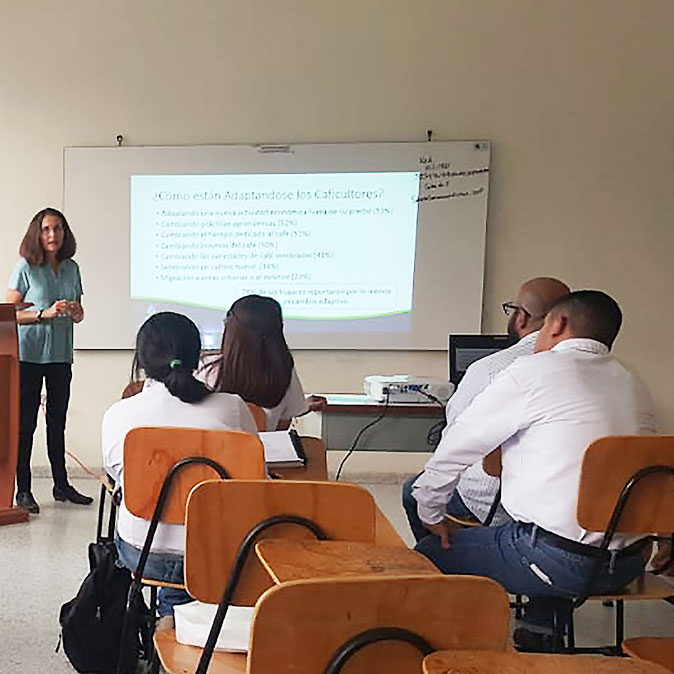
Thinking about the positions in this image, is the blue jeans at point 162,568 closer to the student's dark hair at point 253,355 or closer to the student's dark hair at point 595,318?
the student's dark hair at point 253,355

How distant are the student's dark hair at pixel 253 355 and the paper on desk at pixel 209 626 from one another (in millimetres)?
975

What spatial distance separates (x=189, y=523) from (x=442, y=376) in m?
3.66

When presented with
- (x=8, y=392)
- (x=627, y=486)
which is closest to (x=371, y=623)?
(x=627, y=486)

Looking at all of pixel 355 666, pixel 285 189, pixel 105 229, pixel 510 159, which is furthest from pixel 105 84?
pixel 355 666

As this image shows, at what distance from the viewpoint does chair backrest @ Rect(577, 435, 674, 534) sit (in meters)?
1.85

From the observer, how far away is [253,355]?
2701 mm

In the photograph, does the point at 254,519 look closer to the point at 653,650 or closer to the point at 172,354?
the point at 172,354

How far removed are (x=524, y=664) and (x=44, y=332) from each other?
12.4ft

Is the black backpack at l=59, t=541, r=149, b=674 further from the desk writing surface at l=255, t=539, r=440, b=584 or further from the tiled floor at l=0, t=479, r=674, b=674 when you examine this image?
the desk writing surface at l=255, t=539, r=440, b=584

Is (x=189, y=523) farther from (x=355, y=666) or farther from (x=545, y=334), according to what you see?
(x=545, y=334)

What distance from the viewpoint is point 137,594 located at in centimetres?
224

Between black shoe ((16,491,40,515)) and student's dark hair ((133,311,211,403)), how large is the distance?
7.35 feet

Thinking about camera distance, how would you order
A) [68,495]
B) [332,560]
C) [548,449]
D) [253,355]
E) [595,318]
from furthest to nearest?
[68,495] < [253,355] < [595,318] < [548,449] < [332,560]

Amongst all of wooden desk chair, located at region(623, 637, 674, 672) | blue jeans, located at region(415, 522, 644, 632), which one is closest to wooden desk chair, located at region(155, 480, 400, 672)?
blue jeans, located at region(415, 522, 644, 632)
